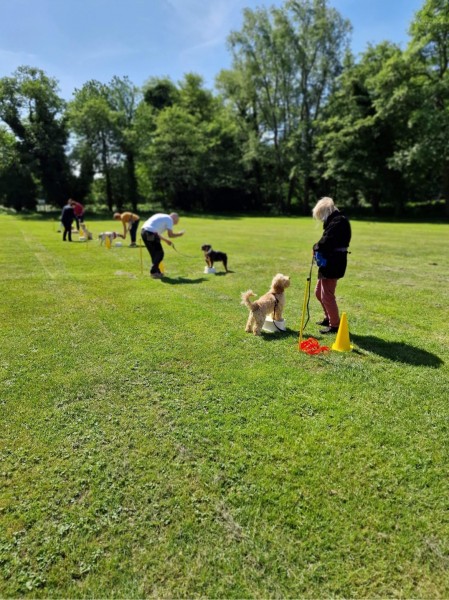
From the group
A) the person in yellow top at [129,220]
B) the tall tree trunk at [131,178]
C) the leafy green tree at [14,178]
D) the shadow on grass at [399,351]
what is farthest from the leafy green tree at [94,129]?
the shadow on grass at [399,351]

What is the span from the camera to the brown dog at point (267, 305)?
564 cm

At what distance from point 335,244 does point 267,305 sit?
1374 millimetres

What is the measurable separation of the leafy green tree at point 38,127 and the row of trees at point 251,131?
0.36 ft

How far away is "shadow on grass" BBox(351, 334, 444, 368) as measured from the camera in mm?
4902

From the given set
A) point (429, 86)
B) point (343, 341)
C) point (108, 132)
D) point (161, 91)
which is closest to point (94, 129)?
point (108, 132)

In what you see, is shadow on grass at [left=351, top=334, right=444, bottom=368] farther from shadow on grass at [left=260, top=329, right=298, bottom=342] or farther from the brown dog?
the brown dog

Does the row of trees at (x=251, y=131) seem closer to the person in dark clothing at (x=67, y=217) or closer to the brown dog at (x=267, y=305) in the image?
the person in dark clothing at (x=67, y=217)

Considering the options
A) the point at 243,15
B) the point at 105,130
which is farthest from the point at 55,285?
the point at 243,15

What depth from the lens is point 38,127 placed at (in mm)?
39719

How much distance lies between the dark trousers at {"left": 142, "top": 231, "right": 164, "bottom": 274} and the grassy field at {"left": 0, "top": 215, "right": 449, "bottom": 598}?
3504mm

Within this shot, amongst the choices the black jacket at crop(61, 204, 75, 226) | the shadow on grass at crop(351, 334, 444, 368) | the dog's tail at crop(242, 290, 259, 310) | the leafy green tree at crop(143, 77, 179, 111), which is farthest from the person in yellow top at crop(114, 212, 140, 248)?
the leafy green tree at crop(143, 77, 179, 111)

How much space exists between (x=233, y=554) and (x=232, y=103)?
53.6 metres

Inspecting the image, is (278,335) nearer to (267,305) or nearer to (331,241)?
(267,305)

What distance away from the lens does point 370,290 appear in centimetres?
862
